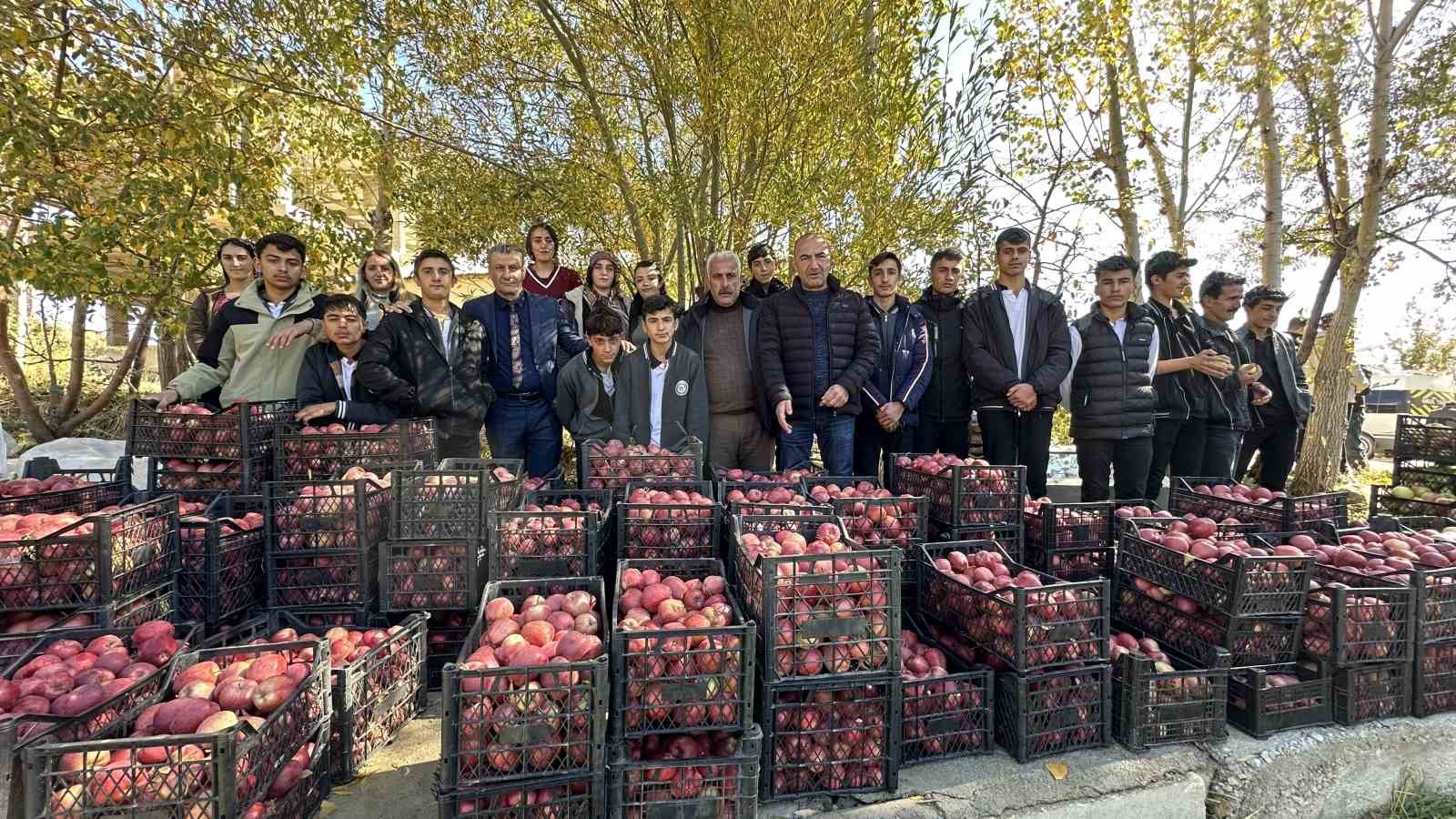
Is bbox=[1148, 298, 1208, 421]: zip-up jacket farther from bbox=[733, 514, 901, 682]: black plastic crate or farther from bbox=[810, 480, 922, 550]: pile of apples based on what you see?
bbox=[733, 514, 901, 682]: black plastic crate

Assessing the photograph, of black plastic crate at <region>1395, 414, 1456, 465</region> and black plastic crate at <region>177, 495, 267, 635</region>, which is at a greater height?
black plastic crate at <region>1395, 414, 1456, 465</region>

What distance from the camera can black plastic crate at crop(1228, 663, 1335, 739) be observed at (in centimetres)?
254

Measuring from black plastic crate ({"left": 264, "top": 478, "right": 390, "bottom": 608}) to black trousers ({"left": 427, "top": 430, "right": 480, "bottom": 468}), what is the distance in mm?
1576

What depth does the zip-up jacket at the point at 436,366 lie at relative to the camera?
4148 mm

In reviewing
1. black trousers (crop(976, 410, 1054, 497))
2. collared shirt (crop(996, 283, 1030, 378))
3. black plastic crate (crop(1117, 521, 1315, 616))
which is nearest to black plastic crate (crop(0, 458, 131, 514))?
black plastic crate (crop(1117, 521, 1315, 616))

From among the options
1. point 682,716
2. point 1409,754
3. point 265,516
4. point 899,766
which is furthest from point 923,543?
point 265,516

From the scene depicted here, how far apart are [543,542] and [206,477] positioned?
Answer: 5.78 feet

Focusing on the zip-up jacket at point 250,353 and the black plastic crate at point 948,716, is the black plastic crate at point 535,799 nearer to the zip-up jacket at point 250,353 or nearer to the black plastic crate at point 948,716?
the black plastic crate at point 948,716

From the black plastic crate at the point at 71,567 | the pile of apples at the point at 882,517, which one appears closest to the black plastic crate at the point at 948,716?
the pile of apples at the point at 882,517

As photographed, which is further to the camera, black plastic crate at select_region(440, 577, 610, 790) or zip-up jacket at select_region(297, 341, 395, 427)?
zip-up jacket at select_region(297, 341, 395, 427)

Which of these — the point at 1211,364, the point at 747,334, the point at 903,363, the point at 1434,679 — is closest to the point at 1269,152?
the point at 1211,364

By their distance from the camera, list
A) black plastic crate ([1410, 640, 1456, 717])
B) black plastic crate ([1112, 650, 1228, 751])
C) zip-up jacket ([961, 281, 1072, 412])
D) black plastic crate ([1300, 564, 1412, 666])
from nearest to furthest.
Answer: black plastic crate ([1112, 650, 1228, 751]) → black plastic crate ([1300, 564, 1412, 666]) → black plastic crate ([1410, 640, 1456, 717]) → zip-up jacket ([961, 281, 1072, 412])

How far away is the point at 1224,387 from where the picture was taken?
5.06 meters

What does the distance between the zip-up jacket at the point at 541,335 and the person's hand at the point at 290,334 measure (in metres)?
0.93
